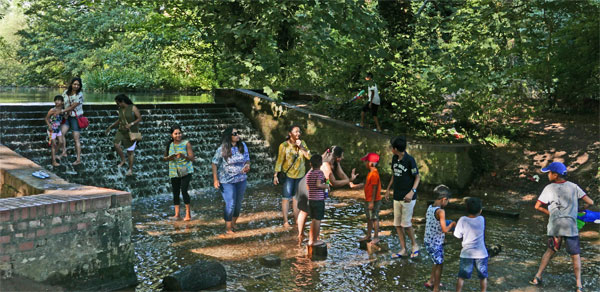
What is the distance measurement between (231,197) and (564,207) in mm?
4991

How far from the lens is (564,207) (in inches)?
281

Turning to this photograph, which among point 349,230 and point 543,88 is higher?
point 543,88

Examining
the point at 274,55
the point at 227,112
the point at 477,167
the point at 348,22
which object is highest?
the point at 348,22

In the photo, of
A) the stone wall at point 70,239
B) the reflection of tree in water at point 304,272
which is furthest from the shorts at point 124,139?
the reflection of tree in water at point 304,272

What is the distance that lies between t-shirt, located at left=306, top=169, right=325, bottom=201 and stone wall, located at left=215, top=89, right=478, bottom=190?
6.22 m

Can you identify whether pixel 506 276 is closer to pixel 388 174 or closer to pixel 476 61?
pixel 388 174

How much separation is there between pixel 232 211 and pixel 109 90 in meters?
26.2

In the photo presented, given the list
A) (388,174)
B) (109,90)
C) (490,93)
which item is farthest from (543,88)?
(109,90)

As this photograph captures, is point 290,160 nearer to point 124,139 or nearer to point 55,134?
point 124,139

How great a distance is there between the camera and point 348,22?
13.4 meters

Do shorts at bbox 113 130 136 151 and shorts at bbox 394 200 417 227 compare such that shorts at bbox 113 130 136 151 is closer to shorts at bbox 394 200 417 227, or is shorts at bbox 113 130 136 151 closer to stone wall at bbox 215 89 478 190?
stone wall at bbox 215 89 478 190

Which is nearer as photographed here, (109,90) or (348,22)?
(348,22)

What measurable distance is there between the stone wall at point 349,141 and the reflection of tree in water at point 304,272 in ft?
21.6

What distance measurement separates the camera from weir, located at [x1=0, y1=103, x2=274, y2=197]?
13.2 m
